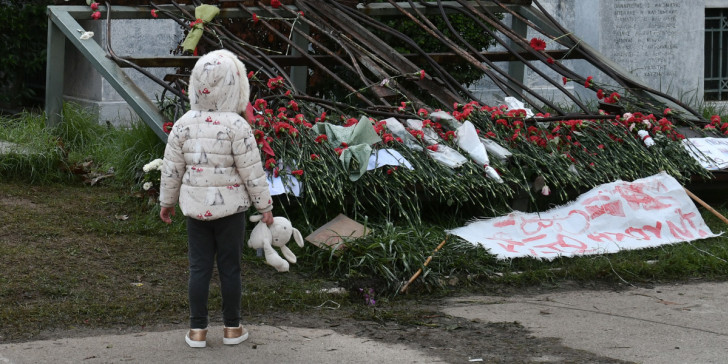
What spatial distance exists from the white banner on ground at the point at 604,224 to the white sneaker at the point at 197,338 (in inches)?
85.1

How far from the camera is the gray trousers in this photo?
14.6 feet

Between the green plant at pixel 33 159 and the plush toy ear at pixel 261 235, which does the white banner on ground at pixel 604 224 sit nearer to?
the plush toy ear at pixel 261 235

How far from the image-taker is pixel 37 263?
562cm

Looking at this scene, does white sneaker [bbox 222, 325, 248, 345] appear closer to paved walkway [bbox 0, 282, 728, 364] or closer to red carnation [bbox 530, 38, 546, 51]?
paved walkway [bbox 0, 282, 728, 364]

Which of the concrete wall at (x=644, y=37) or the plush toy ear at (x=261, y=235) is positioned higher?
the concrete wall at (x=644, y=37)

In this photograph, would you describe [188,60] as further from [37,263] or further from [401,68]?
[37,263]

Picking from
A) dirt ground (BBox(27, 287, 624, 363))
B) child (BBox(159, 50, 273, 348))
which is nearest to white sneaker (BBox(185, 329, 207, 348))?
child (BBox(159, 50, 273, 348))

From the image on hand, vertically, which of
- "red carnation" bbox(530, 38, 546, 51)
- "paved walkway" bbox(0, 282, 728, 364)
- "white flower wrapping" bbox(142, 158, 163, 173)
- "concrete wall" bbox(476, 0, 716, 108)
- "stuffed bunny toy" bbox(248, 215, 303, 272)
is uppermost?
"concrete wall" bbox(476, 0, 716, 108)

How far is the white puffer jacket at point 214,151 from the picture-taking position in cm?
437

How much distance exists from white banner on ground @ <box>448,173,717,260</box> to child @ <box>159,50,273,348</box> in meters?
2.02

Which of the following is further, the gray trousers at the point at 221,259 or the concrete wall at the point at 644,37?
the concrete wall at the point at 644,37

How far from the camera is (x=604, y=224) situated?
6.53 metres

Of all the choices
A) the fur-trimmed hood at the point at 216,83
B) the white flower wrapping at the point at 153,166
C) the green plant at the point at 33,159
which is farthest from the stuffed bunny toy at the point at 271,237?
the green plant at the point at 33,159

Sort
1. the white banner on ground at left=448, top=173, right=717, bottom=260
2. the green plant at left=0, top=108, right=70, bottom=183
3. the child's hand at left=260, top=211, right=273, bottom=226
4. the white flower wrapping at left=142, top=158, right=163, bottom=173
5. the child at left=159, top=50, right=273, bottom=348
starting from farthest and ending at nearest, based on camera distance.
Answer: the green plant at left=0, top=108, right=70, bottom=183, the white flower wrapping at left=142, top=158, right=163, bottom=173, the white banner on ground at left=448, top=173, right=717, bottom=260, the child's hand at left=260, top=211, right=273, bottom=226, the child at left=159, top=50, right=273, bottom=348
